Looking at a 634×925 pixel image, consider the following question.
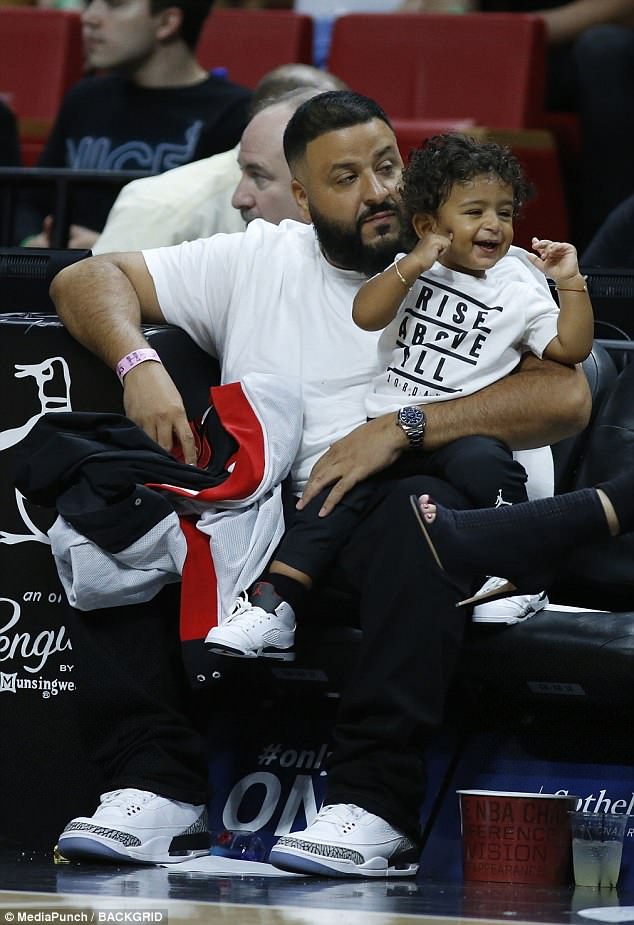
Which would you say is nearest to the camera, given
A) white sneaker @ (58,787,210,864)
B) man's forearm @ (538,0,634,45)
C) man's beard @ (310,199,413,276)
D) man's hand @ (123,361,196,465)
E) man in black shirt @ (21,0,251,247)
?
white sneaker @ (58,787,210,864)

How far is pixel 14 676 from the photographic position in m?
2.86

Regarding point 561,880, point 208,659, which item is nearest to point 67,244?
point 208,659

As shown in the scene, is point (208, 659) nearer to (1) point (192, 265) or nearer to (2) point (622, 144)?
(1) point (192, 265)

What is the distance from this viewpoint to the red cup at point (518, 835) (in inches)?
95.4

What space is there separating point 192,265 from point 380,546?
808mm

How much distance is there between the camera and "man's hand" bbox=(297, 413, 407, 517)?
2.59m

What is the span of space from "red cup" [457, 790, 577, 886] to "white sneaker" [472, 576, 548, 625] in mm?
271

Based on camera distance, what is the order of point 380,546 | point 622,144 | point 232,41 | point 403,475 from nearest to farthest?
point 380,546 → point 403,475 → point 622,144 → point 232,41

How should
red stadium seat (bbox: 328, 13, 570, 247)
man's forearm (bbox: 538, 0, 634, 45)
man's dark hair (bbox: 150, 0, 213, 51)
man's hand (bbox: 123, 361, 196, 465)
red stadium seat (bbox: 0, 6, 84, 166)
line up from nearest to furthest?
man's hand (bbox: 123, 361, 196, 465) < man's dark hair (bbox: 150, 0, 213, 51) < red stadium seat (bbox: 328, 13, 570, 247) < man's forearm (bbox: 538, 0, 634, 45) < red stadium seat (bbox: 0, 6, 84, 166)

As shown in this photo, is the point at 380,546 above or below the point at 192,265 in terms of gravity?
below

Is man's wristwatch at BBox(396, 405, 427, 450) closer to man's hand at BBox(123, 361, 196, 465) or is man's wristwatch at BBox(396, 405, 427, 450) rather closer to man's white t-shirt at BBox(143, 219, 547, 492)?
man's white t-shirt at BBox(143, 219, 547, 492)

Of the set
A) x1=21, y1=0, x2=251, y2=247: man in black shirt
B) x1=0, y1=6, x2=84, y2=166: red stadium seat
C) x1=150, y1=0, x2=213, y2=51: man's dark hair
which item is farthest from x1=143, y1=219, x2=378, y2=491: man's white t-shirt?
x1=0, y1=6, x2=84, y2=166: red stadium seat

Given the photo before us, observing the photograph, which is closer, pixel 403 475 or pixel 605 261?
pixel 403 475

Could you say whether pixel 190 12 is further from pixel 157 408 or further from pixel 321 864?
pixel 321 864
